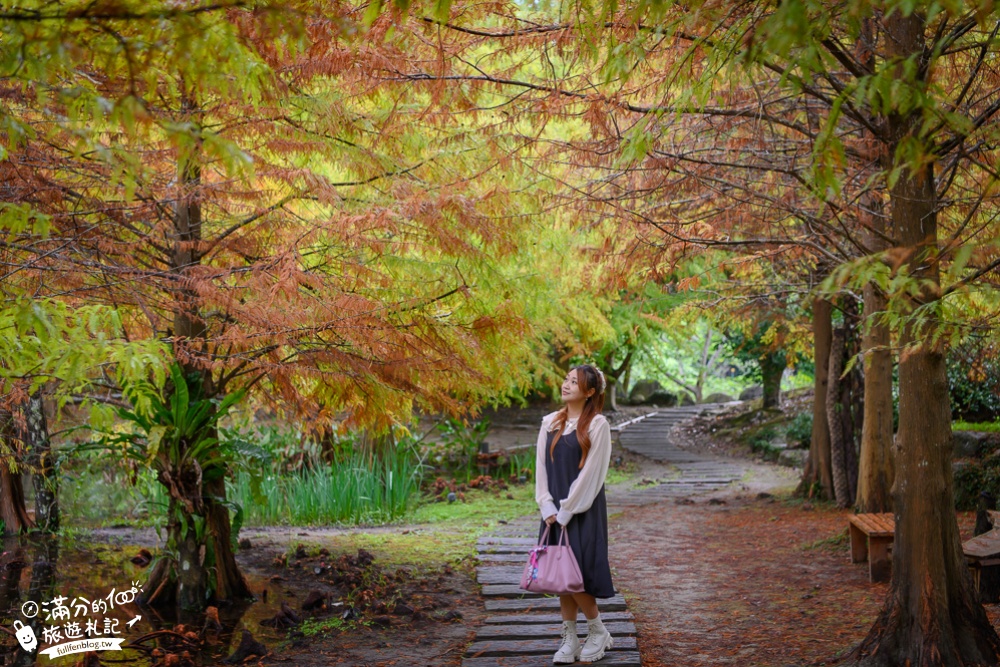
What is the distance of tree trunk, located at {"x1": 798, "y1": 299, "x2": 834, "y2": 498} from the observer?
1164 cm

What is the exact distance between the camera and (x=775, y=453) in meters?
17.2

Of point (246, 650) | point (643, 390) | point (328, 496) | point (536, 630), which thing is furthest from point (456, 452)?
point (643, 390)

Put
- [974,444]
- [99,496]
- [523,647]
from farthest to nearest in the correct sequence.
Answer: [99,496]
[974,444]
[523,647]

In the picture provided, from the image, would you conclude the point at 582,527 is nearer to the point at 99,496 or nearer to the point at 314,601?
the point at 314,601

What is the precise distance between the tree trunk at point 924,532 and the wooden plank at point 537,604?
1.87 meters

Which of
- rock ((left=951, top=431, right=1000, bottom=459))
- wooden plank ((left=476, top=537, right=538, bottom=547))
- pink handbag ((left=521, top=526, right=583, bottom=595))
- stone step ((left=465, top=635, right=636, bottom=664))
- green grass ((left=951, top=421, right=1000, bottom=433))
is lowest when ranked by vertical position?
stone step ((left=465, top=635, right=636, bottom=664))

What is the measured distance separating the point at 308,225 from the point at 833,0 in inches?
144

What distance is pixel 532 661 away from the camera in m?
5.11

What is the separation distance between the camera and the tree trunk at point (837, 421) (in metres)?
11.2

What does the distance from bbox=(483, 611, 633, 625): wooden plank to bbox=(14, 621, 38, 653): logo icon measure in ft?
9.22

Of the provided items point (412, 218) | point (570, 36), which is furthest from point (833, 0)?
point (412, 218)

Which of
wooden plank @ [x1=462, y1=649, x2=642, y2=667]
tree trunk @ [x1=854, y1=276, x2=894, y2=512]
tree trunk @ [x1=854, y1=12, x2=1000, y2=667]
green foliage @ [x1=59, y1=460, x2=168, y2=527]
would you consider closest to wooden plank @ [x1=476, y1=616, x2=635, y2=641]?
wooden plank @ [x1=462, y1=649, x2=642, y2=667]

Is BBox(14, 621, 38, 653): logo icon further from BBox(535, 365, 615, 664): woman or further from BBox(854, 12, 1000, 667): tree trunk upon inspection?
BBox(854, 12, 1000, 667): tree trunk

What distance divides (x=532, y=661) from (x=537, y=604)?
4.50ft
